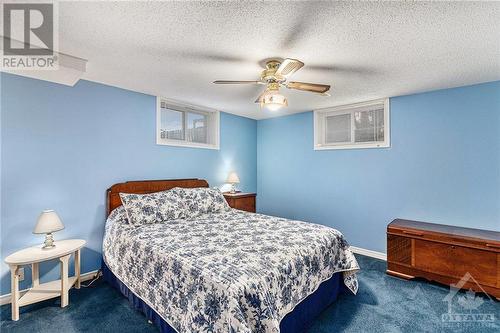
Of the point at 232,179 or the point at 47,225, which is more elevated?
the point at 232,179

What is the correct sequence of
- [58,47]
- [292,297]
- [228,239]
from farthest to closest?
[228,239] < [58,47] < [292,297]

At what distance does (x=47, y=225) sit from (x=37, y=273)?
24.5 inches

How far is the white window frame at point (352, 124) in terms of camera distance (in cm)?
349

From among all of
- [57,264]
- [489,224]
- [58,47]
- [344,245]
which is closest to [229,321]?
[344,245]

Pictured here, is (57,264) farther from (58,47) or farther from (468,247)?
(468,247)

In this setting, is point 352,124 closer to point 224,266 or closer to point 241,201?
point 241,201

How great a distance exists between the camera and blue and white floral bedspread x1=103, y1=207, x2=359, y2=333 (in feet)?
4.76

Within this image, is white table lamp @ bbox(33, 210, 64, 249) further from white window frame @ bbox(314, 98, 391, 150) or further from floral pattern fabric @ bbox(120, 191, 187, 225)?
white window frame @ bbox(314, 98, 391, 150)

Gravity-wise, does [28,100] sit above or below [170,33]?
below

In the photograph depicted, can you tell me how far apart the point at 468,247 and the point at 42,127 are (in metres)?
4.61

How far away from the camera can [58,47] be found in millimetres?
2059

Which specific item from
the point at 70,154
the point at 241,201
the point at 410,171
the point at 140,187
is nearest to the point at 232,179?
the point at 241,201

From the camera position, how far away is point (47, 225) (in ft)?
7.33

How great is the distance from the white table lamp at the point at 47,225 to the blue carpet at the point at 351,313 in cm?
59
